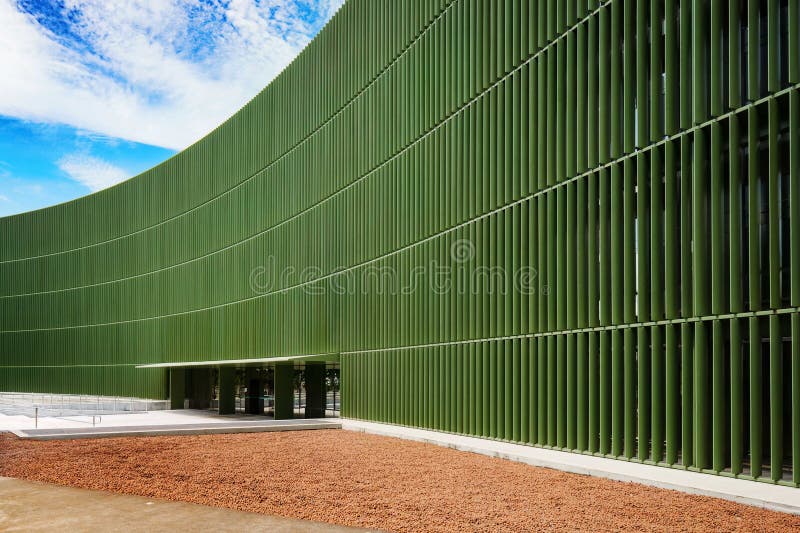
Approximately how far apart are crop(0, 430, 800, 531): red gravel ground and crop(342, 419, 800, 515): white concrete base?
27 centimetres

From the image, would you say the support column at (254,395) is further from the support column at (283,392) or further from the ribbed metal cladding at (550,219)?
the support column at (283,392)

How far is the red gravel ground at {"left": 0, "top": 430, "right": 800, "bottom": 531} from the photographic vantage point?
10.8 m

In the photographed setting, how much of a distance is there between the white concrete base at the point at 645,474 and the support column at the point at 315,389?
13.6 meters

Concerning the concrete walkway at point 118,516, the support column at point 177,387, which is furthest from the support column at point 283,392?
the concrete walkway at point 118,516

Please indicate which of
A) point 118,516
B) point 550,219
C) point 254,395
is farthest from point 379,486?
point 254,395

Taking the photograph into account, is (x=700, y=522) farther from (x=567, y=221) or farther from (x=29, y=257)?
(x=29, y=257)

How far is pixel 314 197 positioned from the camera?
113 feet

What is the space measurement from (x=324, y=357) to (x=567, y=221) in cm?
1421

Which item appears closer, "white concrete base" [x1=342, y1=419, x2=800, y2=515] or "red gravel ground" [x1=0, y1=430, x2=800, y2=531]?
"red gravel ground" [x1=0, y1=430, x2=800, y2=531]

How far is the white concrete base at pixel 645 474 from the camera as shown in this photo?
39.7 feet

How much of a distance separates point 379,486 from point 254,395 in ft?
85.6

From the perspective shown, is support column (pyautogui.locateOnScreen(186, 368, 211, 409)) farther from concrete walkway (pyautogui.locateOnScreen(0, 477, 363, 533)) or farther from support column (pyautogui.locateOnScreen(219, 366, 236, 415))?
concrete walkway (pyautogui.locateOnScreen(0, 477, 363, 533))

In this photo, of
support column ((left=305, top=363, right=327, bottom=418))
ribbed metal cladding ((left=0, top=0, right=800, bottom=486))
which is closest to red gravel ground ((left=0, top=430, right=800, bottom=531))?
ribbed metal cladding ((left=0, top=0, right=800, bottom=486))

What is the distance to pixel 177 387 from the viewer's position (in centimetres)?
4350
